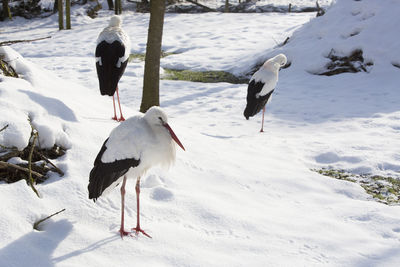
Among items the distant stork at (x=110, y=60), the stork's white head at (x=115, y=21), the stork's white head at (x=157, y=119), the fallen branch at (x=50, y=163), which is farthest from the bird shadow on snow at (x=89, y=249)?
the stork's white head at (x=115, y=21)

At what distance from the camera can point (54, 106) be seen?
4.46 m

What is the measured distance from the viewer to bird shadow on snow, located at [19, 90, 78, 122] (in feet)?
14.2

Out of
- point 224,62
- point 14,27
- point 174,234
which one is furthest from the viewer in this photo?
point 14,27

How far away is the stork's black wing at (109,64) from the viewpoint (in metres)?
6.18

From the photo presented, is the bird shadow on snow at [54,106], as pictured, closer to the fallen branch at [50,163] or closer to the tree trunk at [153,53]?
the fallen branch at [50,163]

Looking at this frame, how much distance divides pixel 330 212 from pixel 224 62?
908cm

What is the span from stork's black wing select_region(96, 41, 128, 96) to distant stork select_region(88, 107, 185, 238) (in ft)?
9.79

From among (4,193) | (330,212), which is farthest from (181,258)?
(330,212)

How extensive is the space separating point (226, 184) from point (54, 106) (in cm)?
219

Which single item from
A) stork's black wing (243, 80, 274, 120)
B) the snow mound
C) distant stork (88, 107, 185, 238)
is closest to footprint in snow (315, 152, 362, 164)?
stork's black wing (243, 80, 274, 120)

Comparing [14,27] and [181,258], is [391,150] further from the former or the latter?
[14,27]

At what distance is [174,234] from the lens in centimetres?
337

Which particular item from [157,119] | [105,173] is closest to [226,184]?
[157,119]

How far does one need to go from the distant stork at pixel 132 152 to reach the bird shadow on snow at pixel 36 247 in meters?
0.38
